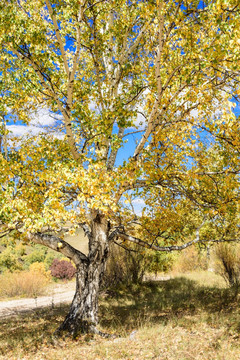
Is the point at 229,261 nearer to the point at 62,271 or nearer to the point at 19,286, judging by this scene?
the point at 19,286

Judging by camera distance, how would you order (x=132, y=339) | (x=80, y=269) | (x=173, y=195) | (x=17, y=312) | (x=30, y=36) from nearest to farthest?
(x=30, y=36) → (x=132, y=339) → (x=80, y=269) → (x=173, y=195) → (x=17, y=312)

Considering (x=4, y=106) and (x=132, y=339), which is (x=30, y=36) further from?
(x=132, y=339)

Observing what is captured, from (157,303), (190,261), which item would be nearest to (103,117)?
(157,303)

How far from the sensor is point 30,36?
4895 mm

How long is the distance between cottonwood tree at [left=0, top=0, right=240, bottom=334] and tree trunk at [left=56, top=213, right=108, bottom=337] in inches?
1.0

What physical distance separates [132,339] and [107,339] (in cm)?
64

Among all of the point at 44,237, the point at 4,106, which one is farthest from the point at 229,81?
the point at 44,237

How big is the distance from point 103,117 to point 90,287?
4.18 meters

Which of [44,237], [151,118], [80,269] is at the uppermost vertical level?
[151,118]

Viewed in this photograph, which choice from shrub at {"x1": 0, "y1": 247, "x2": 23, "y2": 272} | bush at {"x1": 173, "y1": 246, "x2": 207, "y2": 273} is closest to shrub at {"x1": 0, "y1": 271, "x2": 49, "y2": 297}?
bush at {"x1": 173, "y1": 246, "x2": 207, "y2": 273}

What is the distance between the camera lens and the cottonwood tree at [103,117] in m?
4.71

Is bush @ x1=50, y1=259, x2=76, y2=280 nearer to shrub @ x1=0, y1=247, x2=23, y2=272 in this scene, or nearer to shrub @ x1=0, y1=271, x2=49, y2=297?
shrub @ x1=0, y1=247, x2=23, y2=272

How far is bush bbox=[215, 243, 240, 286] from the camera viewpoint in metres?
10.9

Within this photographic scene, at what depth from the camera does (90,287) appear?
6.35m
